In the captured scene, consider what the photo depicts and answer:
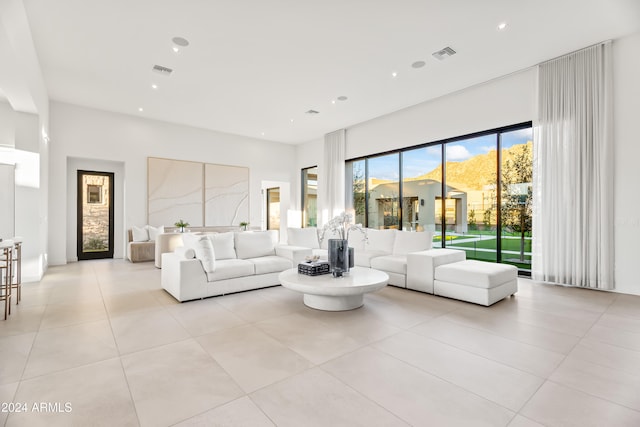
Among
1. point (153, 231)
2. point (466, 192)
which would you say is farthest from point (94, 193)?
point (466, 192)

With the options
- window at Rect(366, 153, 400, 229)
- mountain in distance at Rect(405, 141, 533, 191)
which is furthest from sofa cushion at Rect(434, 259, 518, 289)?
window at Rect(366, 153, 400, 229)

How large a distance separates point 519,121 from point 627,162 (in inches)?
62.2

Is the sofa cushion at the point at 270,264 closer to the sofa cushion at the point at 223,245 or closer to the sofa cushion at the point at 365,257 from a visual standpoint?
the sofa cushion at the point at 223,245

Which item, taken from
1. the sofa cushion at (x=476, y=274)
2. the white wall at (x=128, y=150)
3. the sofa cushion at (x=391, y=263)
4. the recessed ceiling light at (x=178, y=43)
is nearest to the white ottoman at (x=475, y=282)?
the sofa cushion at (x=476, y=274)

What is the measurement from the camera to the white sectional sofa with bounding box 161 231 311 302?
13.0ft

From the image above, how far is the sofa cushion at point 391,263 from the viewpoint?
4726mm

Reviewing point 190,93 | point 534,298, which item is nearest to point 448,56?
point 534,298

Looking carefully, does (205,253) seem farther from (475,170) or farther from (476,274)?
(475,170)

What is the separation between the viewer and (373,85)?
5711mm

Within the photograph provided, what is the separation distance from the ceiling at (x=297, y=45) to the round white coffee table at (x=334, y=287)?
3204mm

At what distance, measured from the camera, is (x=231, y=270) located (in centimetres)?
425

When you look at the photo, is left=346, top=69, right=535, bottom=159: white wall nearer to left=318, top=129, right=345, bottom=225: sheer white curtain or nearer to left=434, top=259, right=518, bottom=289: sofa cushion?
left=318, top=129, right=345, bottom=225: sheer white curtain

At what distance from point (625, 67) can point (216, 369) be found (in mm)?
6320

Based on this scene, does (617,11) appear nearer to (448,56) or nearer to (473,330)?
(448,56)
